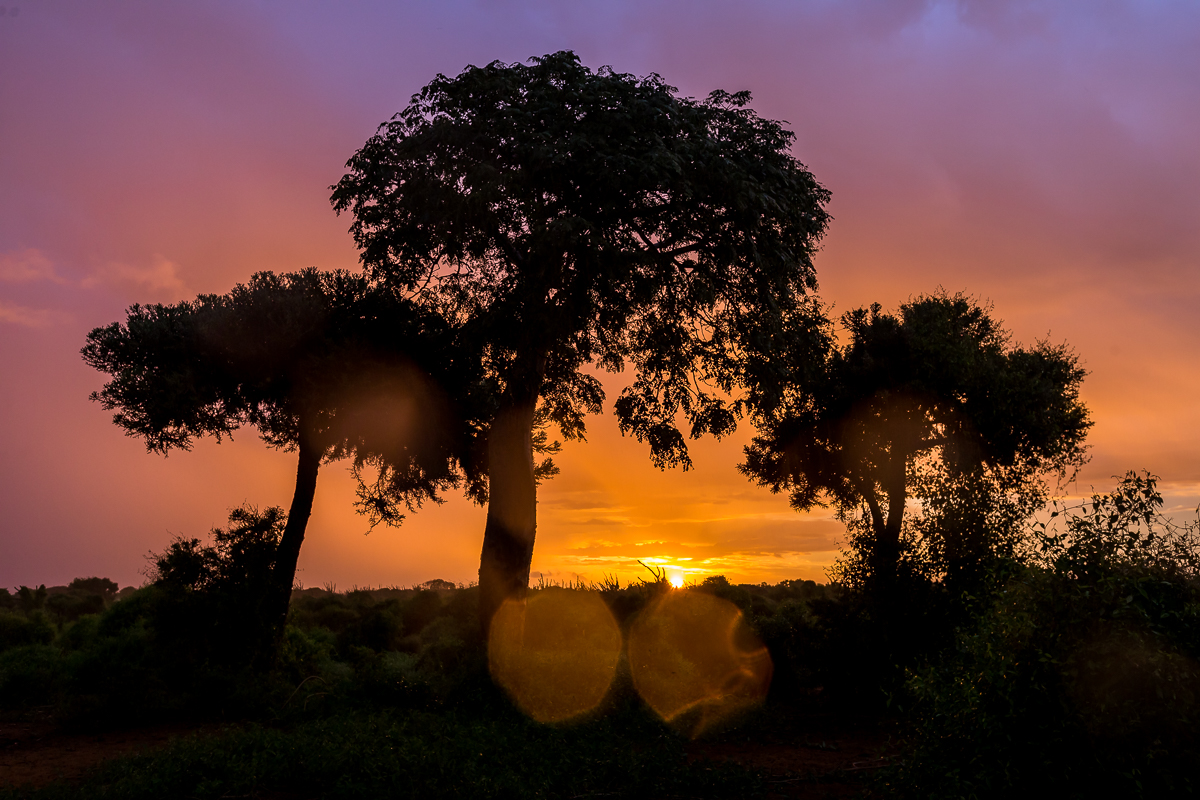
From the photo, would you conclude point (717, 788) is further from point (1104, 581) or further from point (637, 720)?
point (1104, 581)

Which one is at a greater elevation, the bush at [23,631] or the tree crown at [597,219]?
the tree crown at [597,219]

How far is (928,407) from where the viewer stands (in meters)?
23.2

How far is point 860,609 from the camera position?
61.7ft

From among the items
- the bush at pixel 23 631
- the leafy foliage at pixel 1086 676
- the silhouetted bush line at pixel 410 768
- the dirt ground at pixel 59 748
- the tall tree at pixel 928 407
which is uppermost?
the tall tree at pixel 928 407

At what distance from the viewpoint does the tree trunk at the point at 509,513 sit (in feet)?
65.3

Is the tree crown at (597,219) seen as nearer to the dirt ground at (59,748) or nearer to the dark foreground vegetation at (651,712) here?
the dark foreground vegetation at (651,712)

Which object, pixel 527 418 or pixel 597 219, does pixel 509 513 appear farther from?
pixel 597 219

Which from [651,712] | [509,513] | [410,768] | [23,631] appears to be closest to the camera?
[410,768]

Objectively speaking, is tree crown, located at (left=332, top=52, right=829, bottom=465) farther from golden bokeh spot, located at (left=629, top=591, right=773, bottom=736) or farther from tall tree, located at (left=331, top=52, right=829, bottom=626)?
golden bokeh spot, located at (left=629, top=591, right=773, bottom=736)

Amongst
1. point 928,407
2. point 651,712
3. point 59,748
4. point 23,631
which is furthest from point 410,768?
point 23,631

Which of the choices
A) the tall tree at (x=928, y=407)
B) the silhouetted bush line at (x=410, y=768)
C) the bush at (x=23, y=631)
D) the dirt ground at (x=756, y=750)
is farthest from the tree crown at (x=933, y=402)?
the bush at (x=23, y=631)

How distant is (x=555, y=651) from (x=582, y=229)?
1004 cm

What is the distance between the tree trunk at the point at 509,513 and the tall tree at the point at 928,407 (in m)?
6.74

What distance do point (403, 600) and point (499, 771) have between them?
101 feet
